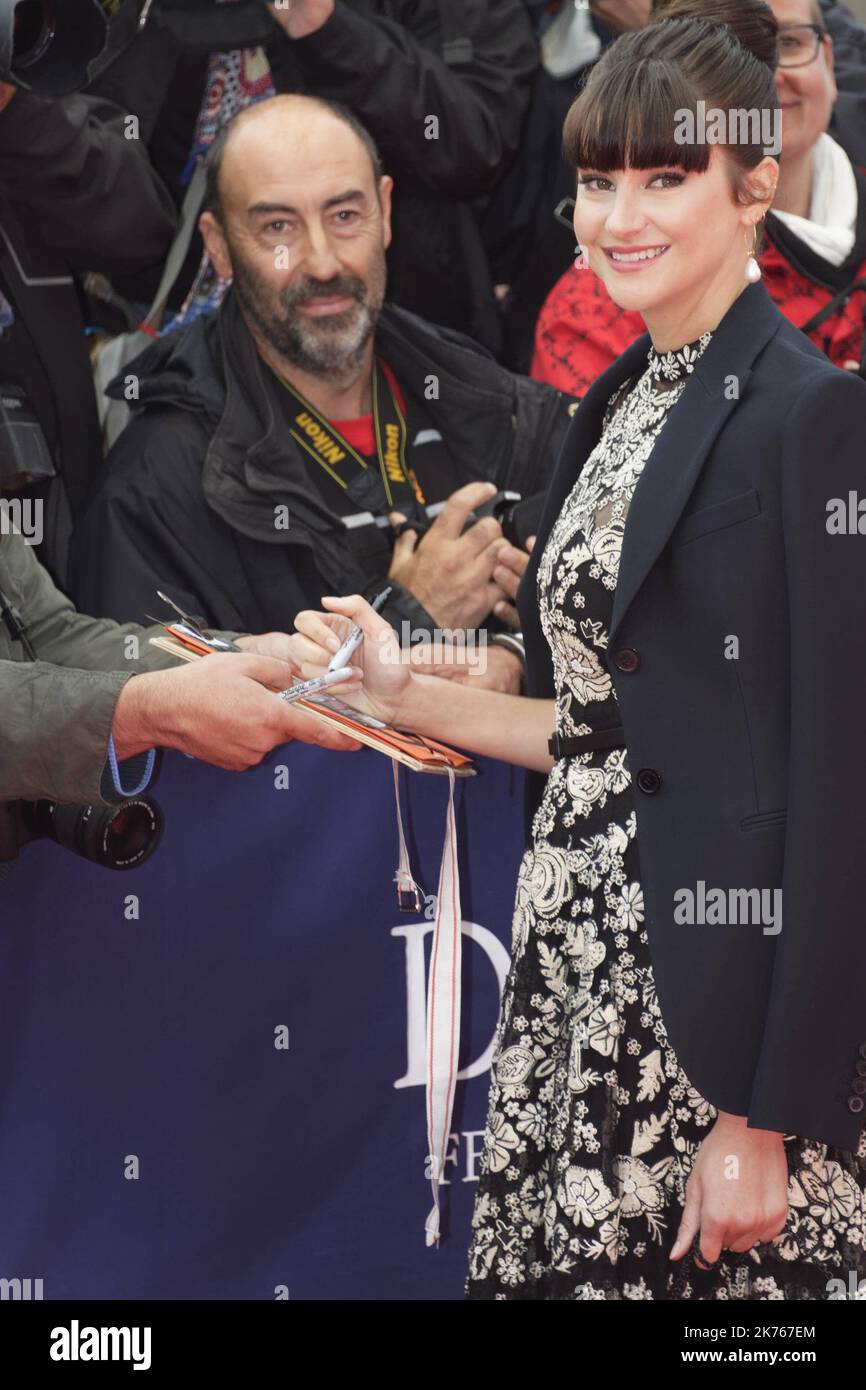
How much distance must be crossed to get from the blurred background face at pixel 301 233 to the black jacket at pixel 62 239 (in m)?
0.23

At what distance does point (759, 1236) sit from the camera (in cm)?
195

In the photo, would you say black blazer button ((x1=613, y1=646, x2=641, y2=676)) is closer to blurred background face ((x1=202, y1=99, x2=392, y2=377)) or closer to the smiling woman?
the smiling woman

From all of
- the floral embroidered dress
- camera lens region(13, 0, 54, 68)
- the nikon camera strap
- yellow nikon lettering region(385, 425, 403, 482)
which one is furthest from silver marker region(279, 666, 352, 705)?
camera lens region(13, 0, 54, 68)

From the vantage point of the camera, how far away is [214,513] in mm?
3422

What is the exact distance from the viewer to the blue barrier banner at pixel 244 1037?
104 inches

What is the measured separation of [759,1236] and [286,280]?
7.96ft

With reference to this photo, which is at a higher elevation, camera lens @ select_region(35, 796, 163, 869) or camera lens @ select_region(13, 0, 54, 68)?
camera lens @ select_region(13, 0, 54, 68)

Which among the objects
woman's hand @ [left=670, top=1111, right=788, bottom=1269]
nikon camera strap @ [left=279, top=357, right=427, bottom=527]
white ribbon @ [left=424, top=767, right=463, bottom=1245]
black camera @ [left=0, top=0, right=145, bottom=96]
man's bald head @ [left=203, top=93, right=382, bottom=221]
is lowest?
woman's hand @ [left=670, top=1111, right=788, bottom=1269]

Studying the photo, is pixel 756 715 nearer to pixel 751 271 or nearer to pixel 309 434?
pixel 751 271

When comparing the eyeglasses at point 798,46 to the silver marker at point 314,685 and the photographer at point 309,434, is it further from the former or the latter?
the silver marker at point 314,685

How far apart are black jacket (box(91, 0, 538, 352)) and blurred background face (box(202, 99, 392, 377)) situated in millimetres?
162

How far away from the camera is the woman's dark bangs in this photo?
198cm

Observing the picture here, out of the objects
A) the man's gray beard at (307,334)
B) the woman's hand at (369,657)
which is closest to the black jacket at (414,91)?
the man's gray beard at (307,334)

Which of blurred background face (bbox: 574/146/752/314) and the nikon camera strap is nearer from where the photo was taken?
blurred background face (bbox: 574/146/752/314)
